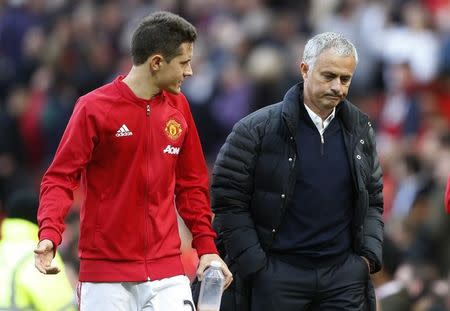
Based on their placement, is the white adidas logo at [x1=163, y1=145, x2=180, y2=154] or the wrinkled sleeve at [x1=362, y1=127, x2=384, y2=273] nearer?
the white adidas logo at [x1=163, y1=145, x2=180, y2=154]

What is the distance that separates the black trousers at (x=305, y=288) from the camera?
28.0 ft

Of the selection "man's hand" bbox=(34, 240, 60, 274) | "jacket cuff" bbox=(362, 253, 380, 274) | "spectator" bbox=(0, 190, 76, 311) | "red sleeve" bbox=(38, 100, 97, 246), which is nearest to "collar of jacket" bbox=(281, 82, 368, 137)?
"jacket cuff" bbox=(362, 253, 380, 274)

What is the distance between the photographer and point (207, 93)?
18453 millimetres

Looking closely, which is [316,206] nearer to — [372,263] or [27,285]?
[372,263]

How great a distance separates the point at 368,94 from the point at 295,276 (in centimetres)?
885

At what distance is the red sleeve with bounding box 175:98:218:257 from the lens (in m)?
8.26

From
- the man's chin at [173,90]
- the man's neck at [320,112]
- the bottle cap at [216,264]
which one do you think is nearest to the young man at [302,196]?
the man's neck at [320,112]

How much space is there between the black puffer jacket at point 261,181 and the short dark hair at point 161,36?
0.84 meters

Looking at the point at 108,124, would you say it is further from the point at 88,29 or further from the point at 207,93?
the point at 88,29

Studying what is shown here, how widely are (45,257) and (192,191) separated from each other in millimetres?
1059

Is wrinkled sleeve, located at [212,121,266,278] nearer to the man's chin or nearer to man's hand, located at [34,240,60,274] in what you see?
the man's chin

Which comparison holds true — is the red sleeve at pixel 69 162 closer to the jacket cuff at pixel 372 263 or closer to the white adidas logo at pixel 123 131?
the white adidas logo at pixel 123 131

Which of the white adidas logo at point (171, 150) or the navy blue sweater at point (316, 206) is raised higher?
the white adidas logo at point (171, 150)

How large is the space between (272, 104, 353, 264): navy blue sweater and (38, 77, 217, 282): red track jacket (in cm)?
81
